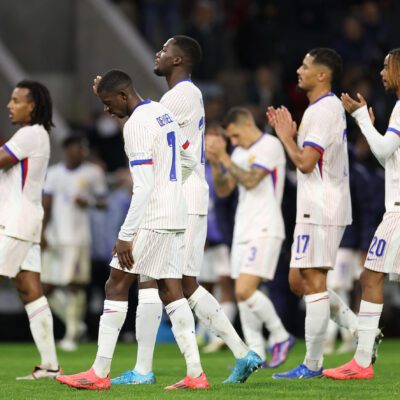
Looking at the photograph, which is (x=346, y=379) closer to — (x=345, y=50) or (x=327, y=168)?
(x=327, y=168)

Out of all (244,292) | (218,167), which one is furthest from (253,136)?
(244,292)

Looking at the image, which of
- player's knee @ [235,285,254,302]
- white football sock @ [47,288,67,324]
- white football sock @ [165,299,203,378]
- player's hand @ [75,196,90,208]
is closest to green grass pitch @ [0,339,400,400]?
white football sock @ [165,299,203,378]

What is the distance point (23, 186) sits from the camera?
10.0 metres

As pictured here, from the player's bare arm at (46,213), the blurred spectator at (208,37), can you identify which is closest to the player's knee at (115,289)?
the player's bare arm at (46,213)

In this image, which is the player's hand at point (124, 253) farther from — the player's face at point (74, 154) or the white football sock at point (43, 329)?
the player's face at point (74, 154)

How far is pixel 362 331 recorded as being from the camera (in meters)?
9.40

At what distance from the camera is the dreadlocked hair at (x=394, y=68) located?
372 inches

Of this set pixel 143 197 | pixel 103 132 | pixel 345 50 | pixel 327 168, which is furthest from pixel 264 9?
pixel 143 197

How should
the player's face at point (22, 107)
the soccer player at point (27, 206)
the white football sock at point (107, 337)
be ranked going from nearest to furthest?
the white football sock at point (107, 337), the soccer player at point (27, 206), the player's face at point (22, 107)

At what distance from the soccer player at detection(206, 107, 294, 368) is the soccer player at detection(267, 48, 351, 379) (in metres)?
1.96

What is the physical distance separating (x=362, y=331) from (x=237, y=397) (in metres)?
1.53

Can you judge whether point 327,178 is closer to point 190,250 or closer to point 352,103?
point 352,103

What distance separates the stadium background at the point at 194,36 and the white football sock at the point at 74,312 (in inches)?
115

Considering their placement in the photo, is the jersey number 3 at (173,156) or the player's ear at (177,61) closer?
the jersey number 3 at (173,156)
